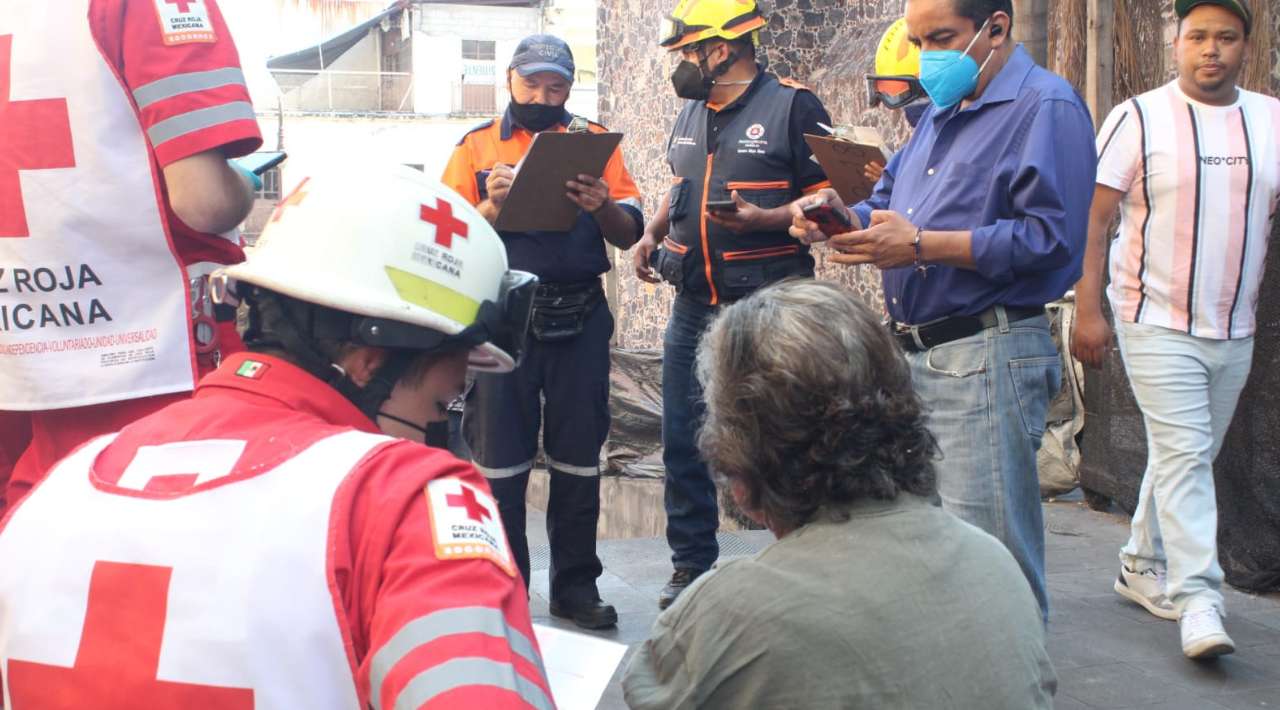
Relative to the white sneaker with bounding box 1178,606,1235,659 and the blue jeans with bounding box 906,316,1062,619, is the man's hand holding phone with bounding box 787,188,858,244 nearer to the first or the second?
the blue jeans with bounding box 906,316,1062,619

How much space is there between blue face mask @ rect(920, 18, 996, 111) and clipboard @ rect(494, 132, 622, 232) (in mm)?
1321

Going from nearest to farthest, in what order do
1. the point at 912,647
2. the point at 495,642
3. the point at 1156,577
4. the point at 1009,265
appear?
the point at 495,642
the point at 912,647
the point at 1009,265
the point at 1156,577

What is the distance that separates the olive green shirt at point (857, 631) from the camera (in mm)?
1841

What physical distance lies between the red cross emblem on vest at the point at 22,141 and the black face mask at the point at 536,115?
2590mm

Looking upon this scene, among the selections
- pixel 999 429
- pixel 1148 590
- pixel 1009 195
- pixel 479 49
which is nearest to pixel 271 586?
pixel 999 429

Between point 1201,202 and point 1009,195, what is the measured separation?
1.49 m

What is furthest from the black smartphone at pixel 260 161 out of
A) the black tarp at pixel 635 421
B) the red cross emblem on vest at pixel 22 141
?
the black tarp at pixel 635 421

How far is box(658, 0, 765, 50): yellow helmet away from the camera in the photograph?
522 cm

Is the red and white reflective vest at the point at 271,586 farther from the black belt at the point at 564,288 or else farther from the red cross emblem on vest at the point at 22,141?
the black belt at the point at 564,288

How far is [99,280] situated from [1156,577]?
3966 millimetres

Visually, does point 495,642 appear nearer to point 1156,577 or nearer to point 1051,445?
point 1156,577

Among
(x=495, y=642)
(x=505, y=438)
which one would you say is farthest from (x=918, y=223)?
(x=495, y=642)

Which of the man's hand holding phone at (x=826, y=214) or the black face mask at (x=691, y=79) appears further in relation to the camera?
the black face mask at (x=691, y=79)

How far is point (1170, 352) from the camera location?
479 cm
